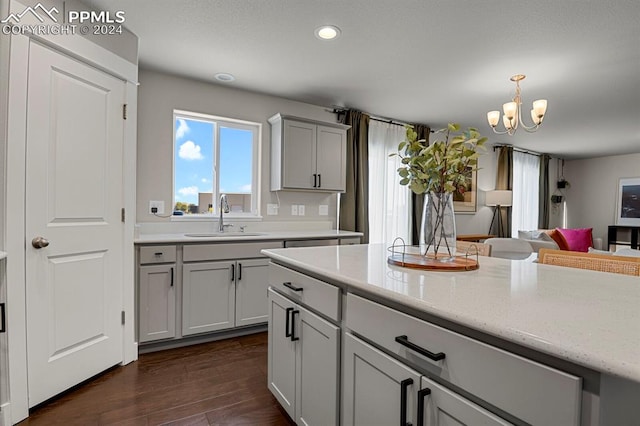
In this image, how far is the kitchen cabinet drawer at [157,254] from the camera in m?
2.49

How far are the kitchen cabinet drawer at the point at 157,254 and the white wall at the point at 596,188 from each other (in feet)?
28.3

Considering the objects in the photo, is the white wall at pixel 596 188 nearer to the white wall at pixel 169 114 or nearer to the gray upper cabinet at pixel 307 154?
the gray upper cabinet at pixel 307 154

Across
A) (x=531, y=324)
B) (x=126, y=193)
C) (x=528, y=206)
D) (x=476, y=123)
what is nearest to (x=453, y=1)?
(x=531, y=324)

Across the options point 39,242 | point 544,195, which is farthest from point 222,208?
point 544,195

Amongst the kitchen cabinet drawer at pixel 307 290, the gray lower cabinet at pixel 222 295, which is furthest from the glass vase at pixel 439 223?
the gray lower cabinet at pixel 222 295

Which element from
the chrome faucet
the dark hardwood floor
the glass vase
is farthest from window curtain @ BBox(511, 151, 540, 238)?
the dark hardwood floor

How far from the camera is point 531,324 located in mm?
694

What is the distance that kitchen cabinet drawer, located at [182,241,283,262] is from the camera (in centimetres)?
264

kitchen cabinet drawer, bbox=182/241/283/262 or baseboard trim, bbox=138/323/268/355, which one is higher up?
kitchen cabinet drawer, bbox=182/241/283/262

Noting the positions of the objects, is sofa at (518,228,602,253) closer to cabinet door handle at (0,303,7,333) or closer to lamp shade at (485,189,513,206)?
lamp shade at (485,189,513,206)

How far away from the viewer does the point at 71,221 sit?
202cm

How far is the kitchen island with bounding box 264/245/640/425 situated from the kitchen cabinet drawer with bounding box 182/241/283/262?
4.89 feet

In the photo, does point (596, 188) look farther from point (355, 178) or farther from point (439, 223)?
point (439, 223)

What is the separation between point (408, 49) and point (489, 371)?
98.8 inches
